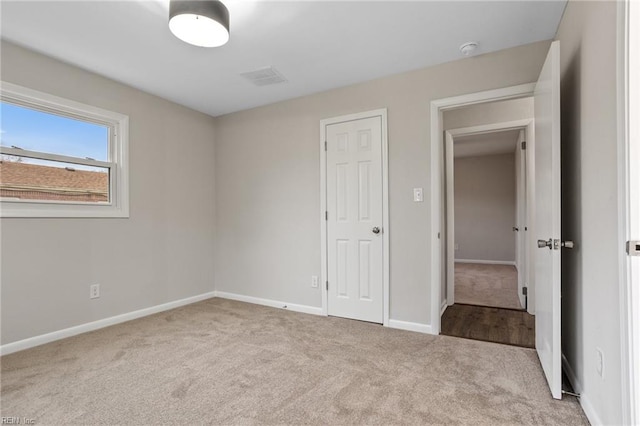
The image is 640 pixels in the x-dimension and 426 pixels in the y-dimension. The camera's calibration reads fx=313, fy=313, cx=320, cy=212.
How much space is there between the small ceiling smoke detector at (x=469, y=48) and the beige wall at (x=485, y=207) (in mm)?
5333

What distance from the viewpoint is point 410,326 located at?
2.97 meters

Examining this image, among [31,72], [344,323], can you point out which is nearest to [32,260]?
[31,72]

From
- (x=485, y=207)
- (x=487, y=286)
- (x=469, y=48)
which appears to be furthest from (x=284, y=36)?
(x=485, y=207)

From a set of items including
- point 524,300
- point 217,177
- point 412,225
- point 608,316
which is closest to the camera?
point 608,316

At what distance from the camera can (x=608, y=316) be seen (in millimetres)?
1408

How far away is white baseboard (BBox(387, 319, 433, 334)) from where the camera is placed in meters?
2.90

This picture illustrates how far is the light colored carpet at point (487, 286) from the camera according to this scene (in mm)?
4035

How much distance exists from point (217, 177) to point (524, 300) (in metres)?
4.19

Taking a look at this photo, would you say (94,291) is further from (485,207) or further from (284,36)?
(485,207)

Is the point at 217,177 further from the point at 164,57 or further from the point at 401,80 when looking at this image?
the point at 401,80

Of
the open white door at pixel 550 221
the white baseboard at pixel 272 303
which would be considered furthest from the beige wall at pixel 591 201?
the white baseboard at pixel 272 303

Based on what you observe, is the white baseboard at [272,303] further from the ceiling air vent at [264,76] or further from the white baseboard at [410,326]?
the ceiling air vent at [264,76]

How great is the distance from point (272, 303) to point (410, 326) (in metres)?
1.66

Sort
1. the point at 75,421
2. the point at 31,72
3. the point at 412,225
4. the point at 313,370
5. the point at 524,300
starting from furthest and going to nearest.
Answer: the point at 524,300 < the point at 412,225 < the point at 31,72 < the point at 313,370 < the point at 75,421
